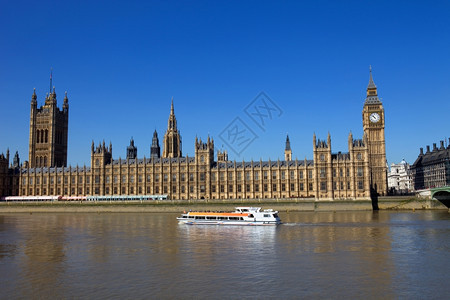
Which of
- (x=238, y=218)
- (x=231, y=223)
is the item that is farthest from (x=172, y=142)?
(x=231, y=223)

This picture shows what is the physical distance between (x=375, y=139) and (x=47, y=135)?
369 ft

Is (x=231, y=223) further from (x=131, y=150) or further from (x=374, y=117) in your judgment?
(x=131, y=150)

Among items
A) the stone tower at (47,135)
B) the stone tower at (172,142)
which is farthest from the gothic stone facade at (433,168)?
the stone tower at (47,135)

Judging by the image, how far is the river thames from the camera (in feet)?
88.4

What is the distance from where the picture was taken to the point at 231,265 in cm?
3450

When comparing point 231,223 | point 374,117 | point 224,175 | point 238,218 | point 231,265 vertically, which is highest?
point 374,117

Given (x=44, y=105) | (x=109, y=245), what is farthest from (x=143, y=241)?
(x=44, y=105)

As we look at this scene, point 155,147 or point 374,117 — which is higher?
point 374,117

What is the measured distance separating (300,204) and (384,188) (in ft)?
96.8

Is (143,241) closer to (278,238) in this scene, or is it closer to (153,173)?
(278,238)

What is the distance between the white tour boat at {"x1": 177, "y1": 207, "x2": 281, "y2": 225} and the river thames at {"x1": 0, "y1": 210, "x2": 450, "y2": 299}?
12.6m

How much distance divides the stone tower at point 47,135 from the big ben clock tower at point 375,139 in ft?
340

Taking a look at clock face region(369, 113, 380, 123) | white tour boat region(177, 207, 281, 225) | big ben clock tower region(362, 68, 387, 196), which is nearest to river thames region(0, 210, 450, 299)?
white tour boat region(177, 207, 281, 225)

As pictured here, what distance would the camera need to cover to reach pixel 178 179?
122m
